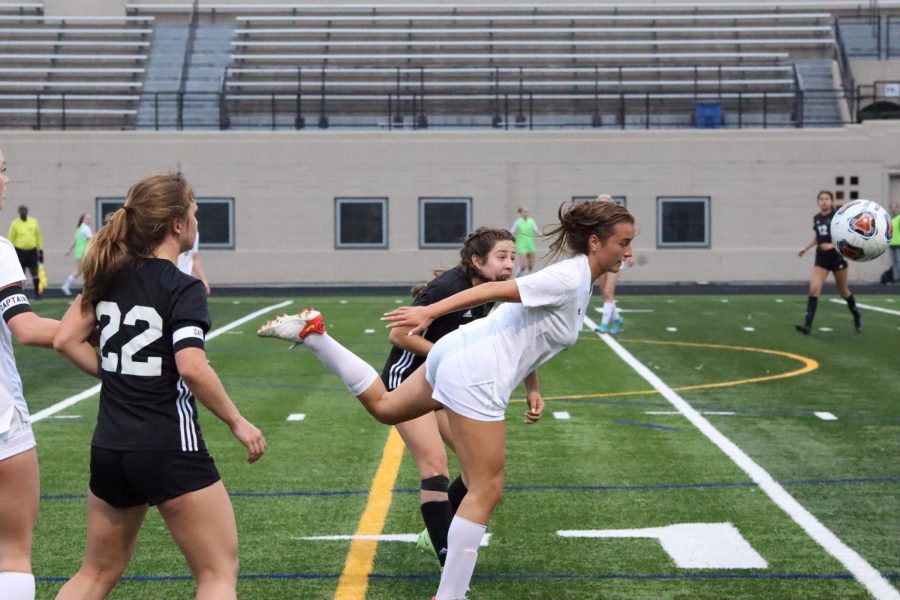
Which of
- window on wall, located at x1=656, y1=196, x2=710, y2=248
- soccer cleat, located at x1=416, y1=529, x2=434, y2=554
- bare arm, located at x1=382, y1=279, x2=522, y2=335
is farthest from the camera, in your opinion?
window on wall, located at x1=656, y1=196, x2=710, y2=248

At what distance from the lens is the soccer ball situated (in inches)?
598

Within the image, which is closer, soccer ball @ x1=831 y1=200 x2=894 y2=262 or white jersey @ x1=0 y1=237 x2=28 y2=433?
white jersey @ x1=0 y1=237 x2=28 y2=433

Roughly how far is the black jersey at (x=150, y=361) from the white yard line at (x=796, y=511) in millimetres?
3325

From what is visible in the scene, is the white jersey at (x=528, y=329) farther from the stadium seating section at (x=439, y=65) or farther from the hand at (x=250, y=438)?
the stadium seating section at (x=439, y=65)

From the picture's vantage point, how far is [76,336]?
15.7 feet

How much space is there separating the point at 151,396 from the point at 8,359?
618 mm

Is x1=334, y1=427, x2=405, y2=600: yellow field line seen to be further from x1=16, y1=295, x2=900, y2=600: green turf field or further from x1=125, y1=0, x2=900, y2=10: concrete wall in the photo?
x1=125, y1=0, x2=900, y2=10: concrete wall

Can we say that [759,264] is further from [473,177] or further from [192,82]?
[192,82]

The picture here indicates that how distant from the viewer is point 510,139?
1426 inches

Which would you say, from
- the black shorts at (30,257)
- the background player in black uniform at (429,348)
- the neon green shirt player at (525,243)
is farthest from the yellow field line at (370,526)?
the black shorts at (30,257)

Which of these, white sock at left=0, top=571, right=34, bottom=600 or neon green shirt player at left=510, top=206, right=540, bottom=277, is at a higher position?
neon green shirt player at left=510, top=206, right=540, bottom=277

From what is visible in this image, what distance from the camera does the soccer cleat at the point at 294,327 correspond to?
5848mm

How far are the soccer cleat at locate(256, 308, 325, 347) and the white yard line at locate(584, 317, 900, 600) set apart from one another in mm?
2745

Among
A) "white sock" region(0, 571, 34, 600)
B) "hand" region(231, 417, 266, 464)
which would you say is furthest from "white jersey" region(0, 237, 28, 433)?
"hand" region(231, 417, 266, 464)
